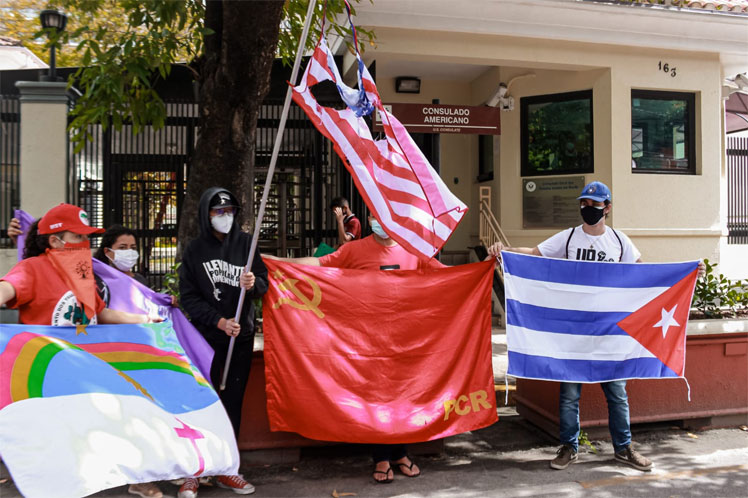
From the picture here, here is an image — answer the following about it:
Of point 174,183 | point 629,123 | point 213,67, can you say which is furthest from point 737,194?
point 213,67

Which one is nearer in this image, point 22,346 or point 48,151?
point 22,346

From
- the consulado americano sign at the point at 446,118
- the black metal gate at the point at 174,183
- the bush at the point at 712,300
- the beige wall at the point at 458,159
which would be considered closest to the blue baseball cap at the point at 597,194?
the bush at the point at 712,300

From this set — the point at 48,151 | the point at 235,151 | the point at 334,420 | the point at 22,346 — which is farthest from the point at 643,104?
the point at 22,346

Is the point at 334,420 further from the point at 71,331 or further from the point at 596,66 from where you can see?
the point at 596,66

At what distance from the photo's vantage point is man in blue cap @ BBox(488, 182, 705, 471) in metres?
4.78

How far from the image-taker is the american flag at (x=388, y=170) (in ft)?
14.2

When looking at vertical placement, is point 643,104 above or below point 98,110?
above

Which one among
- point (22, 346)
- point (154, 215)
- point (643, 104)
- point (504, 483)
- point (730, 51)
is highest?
point (730, 51)

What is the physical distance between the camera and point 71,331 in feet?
12.5

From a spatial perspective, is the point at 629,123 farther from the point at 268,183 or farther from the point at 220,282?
the point at 220,282

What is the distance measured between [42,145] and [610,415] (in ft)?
26.2

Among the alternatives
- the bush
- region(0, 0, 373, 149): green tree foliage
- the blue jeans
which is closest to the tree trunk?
region(0, 0, 373, 149): green tree foliage

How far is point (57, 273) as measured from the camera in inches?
149

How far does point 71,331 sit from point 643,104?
35.7 ft
